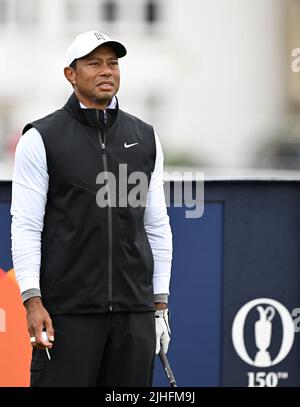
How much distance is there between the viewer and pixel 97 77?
5.14m

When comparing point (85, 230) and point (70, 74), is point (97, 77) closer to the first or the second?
point (70, 74)

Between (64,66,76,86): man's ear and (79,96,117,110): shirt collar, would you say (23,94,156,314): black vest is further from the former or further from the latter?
(64,66,76,86): man's ear

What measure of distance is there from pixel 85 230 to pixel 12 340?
1.28 meters

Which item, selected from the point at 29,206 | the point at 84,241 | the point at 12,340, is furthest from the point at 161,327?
the point at 12,340

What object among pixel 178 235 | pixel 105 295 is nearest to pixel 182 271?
pixel 178 235

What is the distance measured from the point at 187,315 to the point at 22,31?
38637 millimetres

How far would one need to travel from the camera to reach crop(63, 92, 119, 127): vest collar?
5.12 m

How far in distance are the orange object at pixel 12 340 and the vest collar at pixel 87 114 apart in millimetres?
1216

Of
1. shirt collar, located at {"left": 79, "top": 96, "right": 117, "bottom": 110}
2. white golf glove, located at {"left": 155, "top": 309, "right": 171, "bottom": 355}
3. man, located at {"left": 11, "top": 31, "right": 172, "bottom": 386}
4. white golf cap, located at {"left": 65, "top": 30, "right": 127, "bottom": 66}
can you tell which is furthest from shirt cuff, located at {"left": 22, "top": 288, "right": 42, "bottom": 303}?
white golf cap, located at {"left": 65, "top": 30, "right": 127, "bottom": 66}

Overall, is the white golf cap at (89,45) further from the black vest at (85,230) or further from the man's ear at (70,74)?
the black vest at (85,230)

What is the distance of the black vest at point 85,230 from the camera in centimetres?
502

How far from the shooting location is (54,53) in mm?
42906

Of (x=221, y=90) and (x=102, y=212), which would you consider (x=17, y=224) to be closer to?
(x=102, y=212)
